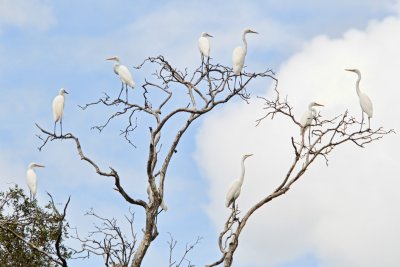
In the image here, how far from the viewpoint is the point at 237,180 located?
12586mm

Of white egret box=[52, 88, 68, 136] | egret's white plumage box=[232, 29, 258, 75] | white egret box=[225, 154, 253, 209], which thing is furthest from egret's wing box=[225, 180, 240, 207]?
white egret box=[52, 88, 68, 136]

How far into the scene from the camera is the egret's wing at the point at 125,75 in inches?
548

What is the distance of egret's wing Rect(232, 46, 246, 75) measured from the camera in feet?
41.9

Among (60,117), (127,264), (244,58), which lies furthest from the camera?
(60,117)

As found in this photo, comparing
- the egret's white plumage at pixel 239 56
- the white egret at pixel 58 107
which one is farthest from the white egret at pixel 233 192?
the white egret at pixel 58 107

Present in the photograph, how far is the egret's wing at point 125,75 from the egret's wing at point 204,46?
4.01ft

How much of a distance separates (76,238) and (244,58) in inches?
155

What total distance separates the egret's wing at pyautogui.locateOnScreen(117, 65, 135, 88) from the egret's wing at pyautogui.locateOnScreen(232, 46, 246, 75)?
1.74 m

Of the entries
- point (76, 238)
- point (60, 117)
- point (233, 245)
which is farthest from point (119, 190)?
point (60, 117)

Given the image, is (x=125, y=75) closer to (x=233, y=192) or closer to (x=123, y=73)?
(x=123, y=73)

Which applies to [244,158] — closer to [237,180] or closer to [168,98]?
[237,180]

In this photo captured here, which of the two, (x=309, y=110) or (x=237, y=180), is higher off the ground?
(x=309, y=110)

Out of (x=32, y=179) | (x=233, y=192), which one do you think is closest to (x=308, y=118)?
(x=233, y=192)

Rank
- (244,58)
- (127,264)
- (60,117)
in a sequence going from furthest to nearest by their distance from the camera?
(60,117), (244,58), (127,264)
